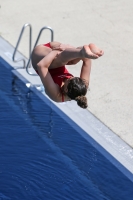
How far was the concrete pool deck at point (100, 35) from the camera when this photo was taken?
30.7ft

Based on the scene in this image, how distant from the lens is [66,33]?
1223 centimetres

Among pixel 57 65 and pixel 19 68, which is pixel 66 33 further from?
pixel 57 65

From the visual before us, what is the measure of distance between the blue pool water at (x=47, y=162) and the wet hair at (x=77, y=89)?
1844 mm

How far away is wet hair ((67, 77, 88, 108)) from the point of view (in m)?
5.97

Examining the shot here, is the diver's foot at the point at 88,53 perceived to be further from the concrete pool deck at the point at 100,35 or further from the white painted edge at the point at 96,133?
the concrete pool deck at the point at 100,35

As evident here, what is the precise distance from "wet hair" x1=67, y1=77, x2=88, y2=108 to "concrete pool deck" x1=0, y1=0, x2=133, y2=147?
8.52 feet

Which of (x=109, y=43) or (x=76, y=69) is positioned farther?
(x=109, y=43)

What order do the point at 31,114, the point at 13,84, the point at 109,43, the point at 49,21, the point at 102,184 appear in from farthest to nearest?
1. the point at 49,21
2. the point at 109,43
3. the point at 13,84
4. the point at 31,114
5. the point at 102,184

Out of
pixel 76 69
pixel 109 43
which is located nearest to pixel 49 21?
pixel 109 43

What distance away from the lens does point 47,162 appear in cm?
800

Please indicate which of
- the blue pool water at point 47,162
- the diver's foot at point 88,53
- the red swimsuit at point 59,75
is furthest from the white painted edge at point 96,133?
the diver's foot at point 88,53

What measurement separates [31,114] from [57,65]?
10.1ft

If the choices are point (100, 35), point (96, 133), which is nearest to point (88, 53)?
point (96, 133)

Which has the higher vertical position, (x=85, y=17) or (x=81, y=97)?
(x=81, y=97)
